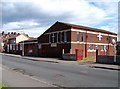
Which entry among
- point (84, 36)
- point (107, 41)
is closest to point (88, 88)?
point (84, 36)

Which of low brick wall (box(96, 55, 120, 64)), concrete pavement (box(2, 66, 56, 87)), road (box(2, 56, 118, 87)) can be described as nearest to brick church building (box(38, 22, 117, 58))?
low brick wall (box(96, 55, 120, 64))

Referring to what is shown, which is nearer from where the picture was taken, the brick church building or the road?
the road

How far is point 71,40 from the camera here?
1655 inches

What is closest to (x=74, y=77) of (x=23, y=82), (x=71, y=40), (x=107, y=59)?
(x=23, y=82)

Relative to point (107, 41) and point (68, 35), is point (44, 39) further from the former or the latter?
point (107, 41)

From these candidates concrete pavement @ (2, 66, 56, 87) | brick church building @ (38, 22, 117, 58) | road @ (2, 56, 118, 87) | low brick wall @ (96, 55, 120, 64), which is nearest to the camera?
concrete pavement @ (2, 66, 56, 87)

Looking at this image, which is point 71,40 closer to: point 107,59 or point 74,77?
point 107,59

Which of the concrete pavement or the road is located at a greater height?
the concrete pavement

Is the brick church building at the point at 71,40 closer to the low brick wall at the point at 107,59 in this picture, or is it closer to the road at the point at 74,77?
the low brick wall at the point at 107,59

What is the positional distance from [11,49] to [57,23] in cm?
3432

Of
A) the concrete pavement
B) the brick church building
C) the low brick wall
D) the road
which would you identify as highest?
the brick church building

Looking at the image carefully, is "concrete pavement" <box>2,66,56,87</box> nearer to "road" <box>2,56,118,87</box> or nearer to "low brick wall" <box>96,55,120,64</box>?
"road" <box>2,56,118,87</box>

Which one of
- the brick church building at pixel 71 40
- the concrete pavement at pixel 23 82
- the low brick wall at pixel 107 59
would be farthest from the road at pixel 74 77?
the brick church building at pixel 71 40

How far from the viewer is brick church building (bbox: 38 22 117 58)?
42625 mm
